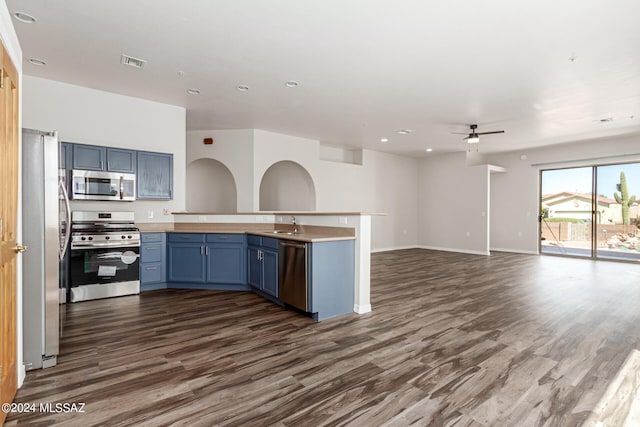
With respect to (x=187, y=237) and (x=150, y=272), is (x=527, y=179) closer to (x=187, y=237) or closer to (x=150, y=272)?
(x=187, y=237)

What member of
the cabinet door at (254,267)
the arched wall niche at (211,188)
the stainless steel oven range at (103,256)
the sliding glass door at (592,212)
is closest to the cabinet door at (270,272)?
the cabinet door at (254,267)

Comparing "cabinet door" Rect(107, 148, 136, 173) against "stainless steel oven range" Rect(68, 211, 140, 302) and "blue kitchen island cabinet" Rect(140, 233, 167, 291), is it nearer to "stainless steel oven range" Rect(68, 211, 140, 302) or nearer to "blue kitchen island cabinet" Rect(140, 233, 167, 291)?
"stainless steel oven range" Rect(68, 211, 140, 302)

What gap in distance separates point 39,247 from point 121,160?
260 centimetres

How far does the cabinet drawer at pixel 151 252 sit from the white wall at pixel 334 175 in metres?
2.18

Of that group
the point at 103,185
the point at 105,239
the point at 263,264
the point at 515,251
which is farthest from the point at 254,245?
the point at 515,251

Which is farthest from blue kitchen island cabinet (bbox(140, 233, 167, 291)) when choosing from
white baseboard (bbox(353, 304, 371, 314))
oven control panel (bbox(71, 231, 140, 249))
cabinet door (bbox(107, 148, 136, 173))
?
white baseboard (bbox(353, 304, 371, 314))

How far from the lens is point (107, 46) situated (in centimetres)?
336

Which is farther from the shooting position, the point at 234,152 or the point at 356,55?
the point at 234,152

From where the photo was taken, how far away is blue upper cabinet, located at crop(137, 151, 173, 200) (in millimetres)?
4809

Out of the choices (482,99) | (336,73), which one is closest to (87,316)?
(336,73)

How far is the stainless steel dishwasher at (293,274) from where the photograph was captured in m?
3.52

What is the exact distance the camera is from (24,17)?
2.85 m

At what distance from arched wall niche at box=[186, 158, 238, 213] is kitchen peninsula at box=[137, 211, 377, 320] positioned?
2939 millimetres

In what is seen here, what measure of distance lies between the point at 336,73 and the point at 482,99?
2.39 metres
